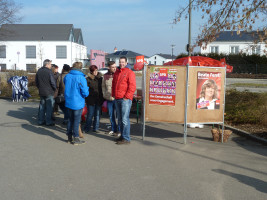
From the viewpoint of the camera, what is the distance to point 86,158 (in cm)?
646

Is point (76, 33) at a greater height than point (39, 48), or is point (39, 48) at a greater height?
point (76, 33)

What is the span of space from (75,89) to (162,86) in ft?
6.78

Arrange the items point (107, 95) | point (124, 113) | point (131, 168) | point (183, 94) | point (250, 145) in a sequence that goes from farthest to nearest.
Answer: point (107, 95), point (250, 145), point (183, 94), point (124, 113), point (131, 168)

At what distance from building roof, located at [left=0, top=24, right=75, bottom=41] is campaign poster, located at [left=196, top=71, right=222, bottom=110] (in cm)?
5960

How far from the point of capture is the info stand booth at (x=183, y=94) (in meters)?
7.84

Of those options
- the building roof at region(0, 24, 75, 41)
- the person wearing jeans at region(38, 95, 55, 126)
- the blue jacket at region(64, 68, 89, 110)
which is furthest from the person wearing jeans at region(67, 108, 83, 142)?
the building roof at region(0, 24, 75, 41)

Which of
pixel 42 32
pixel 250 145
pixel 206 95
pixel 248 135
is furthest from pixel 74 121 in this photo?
pixel 42 32

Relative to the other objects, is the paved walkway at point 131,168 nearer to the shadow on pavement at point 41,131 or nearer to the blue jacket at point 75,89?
the shadow on pavement at point 41,131

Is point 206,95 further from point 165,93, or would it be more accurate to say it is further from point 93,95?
point 93,95

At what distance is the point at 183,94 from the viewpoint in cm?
786

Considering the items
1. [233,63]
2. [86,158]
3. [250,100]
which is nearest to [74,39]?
[233,63]

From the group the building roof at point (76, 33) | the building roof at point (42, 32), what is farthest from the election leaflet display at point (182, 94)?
the building roof at point (76, 33)

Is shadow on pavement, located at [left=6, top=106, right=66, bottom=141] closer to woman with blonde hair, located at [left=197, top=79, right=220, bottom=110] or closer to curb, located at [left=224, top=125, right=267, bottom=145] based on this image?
woman with blonde hair, located at [left=197, top=79, right=220, bottom=110]

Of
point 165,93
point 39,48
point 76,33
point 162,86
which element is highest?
point 76,33
